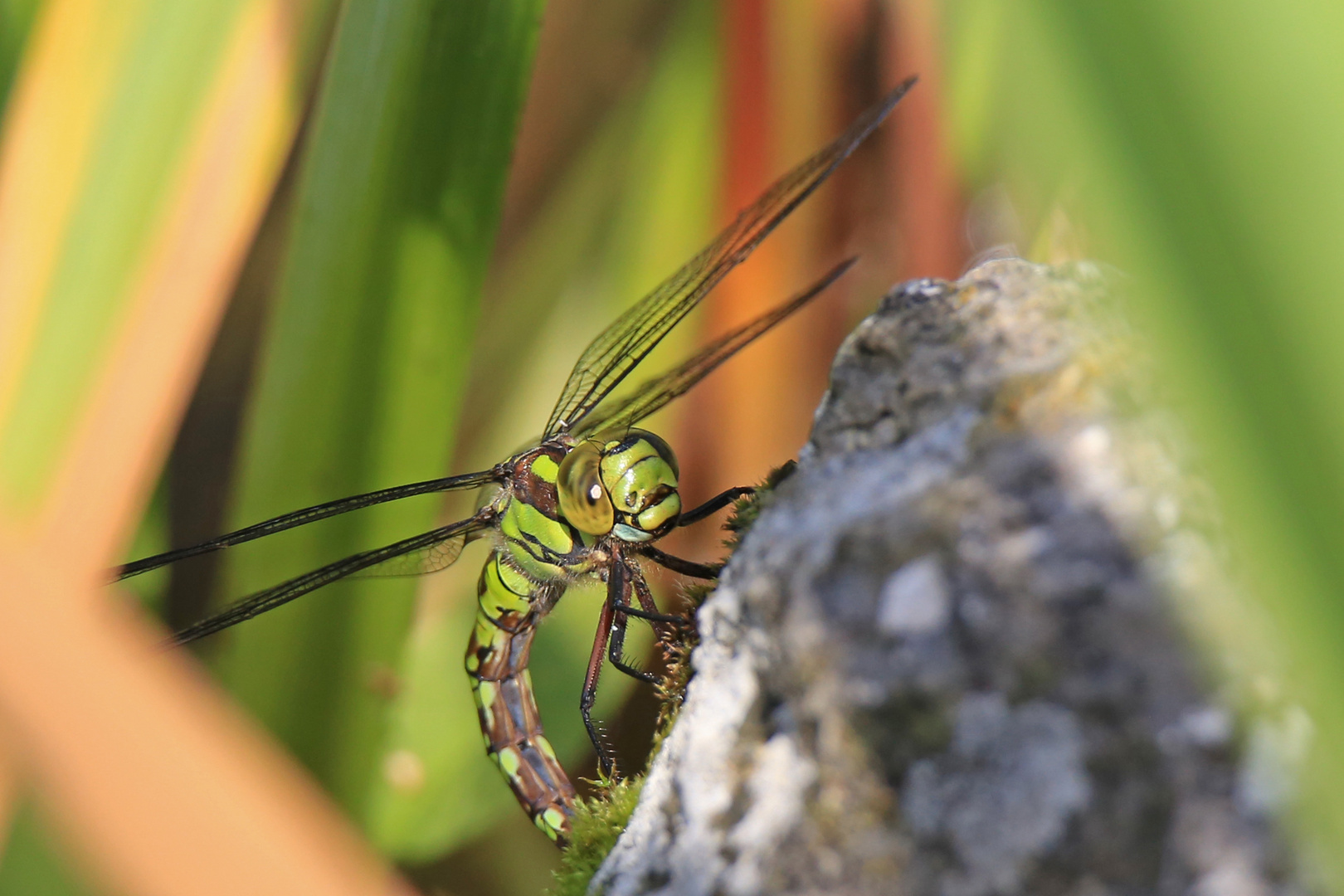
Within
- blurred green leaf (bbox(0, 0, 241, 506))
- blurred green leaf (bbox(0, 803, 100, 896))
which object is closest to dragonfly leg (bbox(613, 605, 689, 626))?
blurred green leaf (bbox(0, 803, 100, 896))

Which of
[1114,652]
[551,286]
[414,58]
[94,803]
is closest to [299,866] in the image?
[94,803]

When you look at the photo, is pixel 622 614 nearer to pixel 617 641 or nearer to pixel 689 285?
pixel 617 641

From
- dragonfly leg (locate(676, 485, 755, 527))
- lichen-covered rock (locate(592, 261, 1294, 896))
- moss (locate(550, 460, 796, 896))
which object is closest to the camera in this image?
lichen-covered rock (locate(592, 261, 1294, 896))

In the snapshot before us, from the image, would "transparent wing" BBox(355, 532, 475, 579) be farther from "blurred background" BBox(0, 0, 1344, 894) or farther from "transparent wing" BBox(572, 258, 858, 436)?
"transparent wing" BBox(572, 258, 858, 436)

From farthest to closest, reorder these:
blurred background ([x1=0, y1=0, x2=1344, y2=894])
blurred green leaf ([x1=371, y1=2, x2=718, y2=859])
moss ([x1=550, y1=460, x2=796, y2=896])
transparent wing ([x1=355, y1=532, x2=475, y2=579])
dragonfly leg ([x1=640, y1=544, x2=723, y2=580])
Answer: blurred green leaf ([x1=371, y1=2, x2=718, y2=859]), transparent wing ([x1=355, y1=532, x2=475, y2=579]), dragonfly leg ([x1=640, y1=544, x2=723, y2=580]), moss ([x1=550, y1=460, x2=796, y2=896]), blurred background ([x1=0, y1=0, x2=1344, y2=894])

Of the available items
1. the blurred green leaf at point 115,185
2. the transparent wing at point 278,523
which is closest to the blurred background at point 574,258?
the blurred green leaf at point 115,185

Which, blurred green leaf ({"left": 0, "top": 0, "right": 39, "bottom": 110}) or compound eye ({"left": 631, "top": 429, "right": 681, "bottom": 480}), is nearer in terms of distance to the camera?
compound eye ({"left": 631, "top": 429, "right": 681, "bottom": 480})

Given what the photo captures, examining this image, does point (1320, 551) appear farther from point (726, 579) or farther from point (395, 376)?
point (395, 376)
